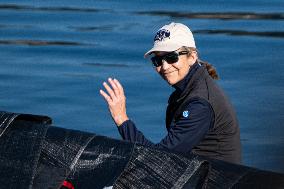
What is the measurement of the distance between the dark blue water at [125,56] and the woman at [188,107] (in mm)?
2213

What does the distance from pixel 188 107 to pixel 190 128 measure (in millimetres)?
115

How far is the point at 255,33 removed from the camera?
12898 mm

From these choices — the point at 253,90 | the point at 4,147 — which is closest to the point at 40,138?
the point at 4,147

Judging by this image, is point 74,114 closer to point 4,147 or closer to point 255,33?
point 255,33

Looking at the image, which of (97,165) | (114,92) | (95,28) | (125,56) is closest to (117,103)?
(114,92)

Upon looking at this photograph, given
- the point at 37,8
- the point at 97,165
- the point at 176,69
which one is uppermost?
the point at 37,8

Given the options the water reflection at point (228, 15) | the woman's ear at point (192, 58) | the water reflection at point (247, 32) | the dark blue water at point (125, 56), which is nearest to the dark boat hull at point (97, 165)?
the woman's ear at point (192, 58)

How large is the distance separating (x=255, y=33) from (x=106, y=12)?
2186 mm

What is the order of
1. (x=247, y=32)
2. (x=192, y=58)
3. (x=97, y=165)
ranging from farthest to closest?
(x=247, y=32)
(x=192, y=58)
(x=97, y=165)

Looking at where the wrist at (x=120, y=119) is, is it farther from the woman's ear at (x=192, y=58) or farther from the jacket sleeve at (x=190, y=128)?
the woman's ear at (x=192, y=58)

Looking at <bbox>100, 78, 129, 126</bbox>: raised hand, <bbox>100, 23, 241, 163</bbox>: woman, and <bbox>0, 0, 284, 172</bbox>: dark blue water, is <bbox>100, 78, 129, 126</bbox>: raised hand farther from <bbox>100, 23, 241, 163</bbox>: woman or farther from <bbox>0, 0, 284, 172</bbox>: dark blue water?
<bbox>0, 0, 284, 172</bbox>: dark blue water

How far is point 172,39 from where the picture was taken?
18.9 ft

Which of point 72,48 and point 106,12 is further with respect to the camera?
point 106,12

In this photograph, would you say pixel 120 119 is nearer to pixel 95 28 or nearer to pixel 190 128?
pixel 190 128
